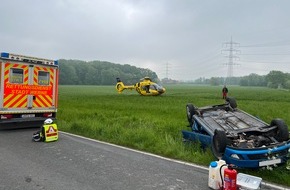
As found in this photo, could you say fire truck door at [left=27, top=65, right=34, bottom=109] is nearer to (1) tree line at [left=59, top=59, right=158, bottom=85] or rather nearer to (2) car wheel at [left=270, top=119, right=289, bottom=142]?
(2) car wheel at [left=270, top=119, right=289, bottom=142]

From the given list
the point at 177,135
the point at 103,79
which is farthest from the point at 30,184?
the point at 103,79

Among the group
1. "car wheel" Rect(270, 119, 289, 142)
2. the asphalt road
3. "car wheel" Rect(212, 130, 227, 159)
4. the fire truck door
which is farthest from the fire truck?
"car wheel" Rect(270, 119, 289, 142)

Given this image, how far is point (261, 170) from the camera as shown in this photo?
17.2 ft

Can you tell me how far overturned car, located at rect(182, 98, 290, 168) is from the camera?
4949 mm

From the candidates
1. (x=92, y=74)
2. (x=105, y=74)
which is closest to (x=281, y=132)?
(x=105, y=74)

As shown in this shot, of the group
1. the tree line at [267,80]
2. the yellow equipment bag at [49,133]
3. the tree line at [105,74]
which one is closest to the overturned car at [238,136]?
the yellow equipment bag at [49,133]

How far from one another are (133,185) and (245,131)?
2810 mm

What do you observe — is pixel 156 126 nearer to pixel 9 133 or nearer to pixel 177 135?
pixel 177 135

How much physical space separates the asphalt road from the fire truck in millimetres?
2610

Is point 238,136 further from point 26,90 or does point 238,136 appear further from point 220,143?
point 26,90

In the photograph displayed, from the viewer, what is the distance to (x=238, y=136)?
19.2 ft

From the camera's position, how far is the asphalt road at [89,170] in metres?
4.58

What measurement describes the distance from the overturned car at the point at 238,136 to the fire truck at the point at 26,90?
595cm

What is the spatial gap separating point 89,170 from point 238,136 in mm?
3069
